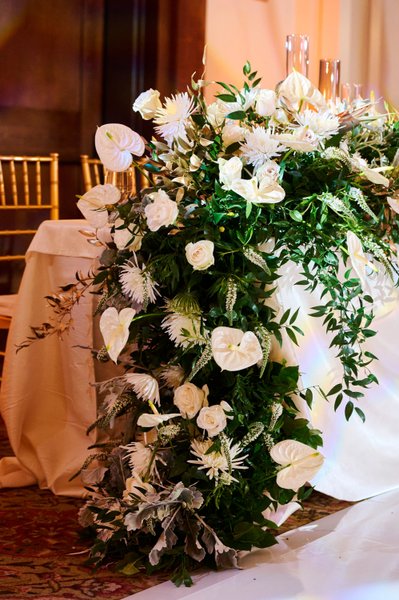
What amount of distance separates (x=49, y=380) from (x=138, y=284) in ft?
3.23

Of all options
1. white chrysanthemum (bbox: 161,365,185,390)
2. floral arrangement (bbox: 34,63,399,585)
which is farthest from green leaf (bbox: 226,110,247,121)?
white chrysanthemum (bbox: 161,365,185,390)

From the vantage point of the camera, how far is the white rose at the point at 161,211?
2.16 meters

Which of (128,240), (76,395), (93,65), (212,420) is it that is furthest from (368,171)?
(93,65)

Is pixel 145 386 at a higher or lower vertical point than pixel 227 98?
lower

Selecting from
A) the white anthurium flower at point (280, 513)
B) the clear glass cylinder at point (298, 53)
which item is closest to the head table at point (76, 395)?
the white anthurium flower at point (280, 513)

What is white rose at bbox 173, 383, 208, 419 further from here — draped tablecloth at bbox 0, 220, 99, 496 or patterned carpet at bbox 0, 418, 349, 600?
draped tablecloth at bbox 0, 220, 99, 496

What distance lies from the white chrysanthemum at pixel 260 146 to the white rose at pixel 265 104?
61mm

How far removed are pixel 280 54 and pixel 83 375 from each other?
3.65m

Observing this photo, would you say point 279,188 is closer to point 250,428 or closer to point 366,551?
point 250,428

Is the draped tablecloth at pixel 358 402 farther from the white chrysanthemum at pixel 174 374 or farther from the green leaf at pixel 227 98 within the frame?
the green leaf at pixel 227 98

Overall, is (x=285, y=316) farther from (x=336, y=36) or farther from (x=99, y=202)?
(x=336, y=36)

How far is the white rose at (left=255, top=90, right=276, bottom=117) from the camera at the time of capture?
2332 millimetres

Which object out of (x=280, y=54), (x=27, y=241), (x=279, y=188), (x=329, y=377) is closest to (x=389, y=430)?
(x=329, y=377)

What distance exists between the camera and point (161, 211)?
2168 millimetres
